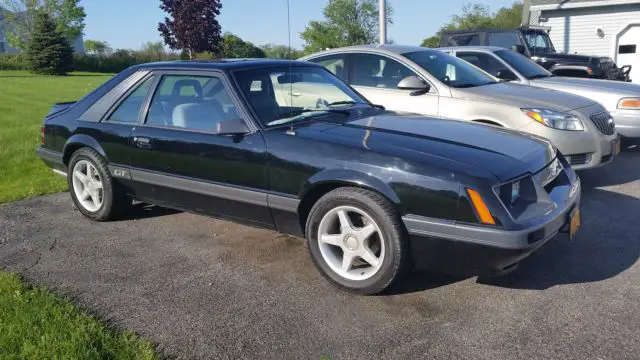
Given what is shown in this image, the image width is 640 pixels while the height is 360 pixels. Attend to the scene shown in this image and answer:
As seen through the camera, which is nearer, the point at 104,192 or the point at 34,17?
the point at 104,192

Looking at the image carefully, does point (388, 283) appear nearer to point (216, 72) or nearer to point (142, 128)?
point (216, 72)

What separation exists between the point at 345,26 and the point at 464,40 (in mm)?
36468

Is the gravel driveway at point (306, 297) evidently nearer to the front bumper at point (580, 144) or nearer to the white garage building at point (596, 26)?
the front bumper at point (580, 144)

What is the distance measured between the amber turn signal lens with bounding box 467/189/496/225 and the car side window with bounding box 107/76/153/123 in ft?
9.57

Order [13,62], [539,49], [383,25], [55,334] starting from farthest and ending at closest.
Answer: [13,62] → [383,25] → [539,49] → [55,334]

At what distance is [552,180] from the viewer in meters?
3.72

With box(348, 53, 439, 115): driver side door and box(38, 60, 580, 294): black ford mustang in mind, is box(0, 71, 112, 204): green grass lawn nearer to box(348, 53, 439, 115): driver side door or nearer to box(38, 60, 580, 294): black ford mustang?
box(38, 60, 580, 294): black ford mustang

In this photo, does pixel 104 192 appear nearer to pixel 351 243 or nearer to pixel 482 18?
pixel 351 243

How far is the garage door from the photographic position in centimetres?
1822

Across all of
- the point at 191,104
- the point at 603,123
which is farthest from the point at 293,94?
the point at 603,123

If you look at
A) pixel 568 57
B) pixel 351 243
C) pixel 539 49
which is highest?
pixel 539 49

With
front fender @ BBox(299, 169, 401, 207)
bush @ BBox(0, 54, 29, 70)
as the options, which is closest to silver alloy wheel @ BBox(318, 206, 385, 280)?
front fender @ BBox(299, 169, 401, 207)

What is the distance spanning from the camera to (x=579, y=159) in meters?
5.76

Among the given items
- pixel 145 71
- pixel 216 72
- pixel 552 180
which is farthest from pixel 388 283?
pixel 145 71
